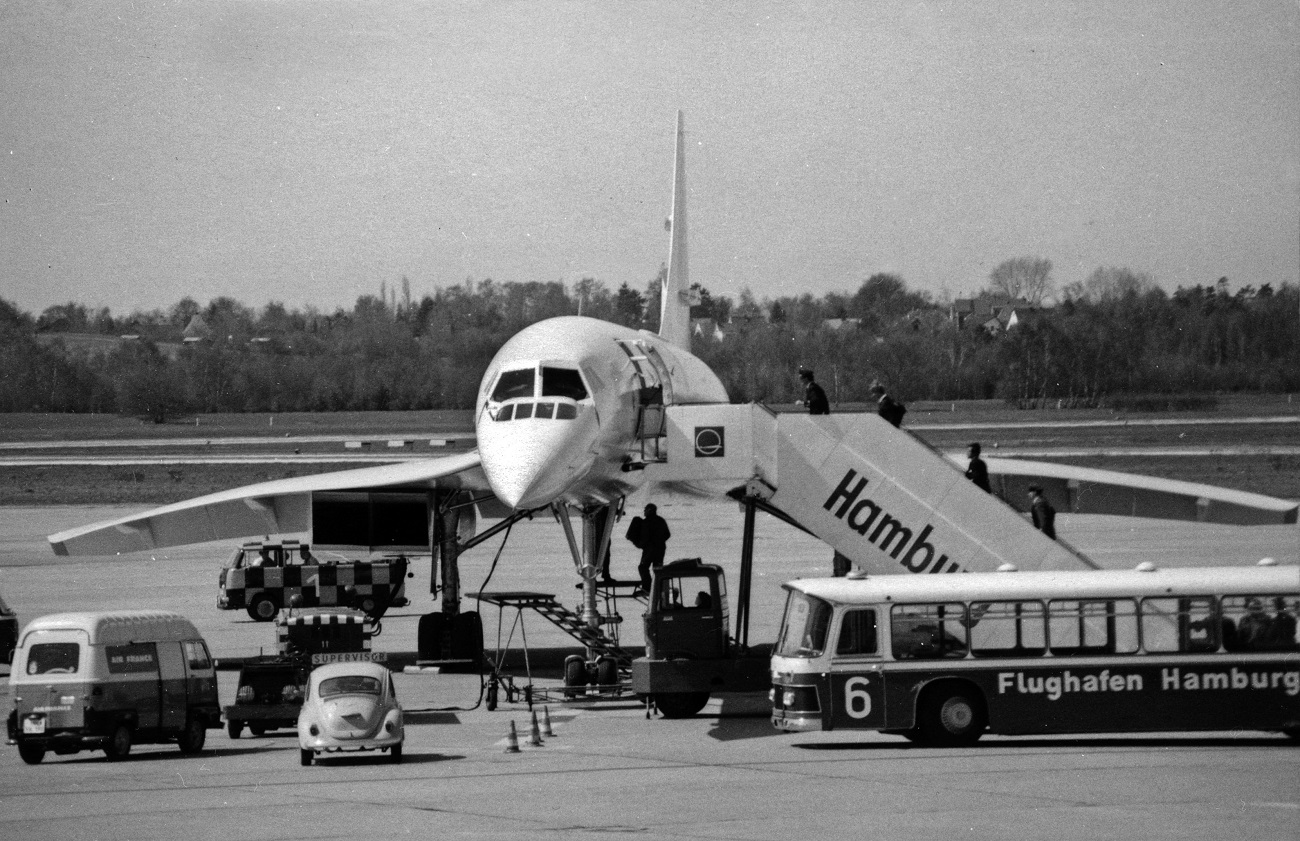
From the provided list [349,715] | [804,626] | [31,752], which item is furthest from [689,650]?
[31,752]

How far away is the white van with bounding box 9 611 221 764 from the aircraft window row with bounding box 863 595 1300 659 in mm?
8482

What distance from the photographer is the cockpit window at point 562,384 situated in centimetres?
2448

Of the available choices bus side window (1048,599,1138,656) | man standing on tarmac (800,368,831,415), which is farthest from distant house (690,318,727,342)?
bus side window (1048,599,1138,656)

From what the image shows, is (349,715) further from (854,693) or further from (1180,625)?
(1180,625)

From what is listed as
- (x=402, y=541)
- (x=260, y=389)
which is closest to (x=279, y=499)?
(x=402, y=541)

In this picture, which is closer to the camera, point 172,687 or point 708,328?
point 172,687

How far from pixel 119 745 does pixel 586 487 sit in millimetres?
7796

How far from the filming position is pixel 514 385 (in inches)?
981

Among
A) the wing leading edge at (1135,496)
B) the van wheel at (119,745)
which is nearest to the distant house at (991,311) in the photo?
the wing leading edge at (1135,496)

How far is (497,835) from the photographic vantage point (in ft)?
47.0

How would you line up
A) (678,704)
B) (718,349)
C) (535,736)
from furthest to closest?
(718,349) < (678,704) < (535,736)

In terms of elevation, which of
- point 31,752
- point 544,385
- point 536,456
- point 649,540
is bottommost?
point 31,752

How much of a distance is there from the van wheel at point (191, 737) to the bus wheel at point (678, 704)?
644 centimetres

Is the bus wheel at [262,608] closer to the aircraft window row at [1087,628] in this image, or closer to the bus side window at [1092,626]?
the aircraft window row at [1087,628]
